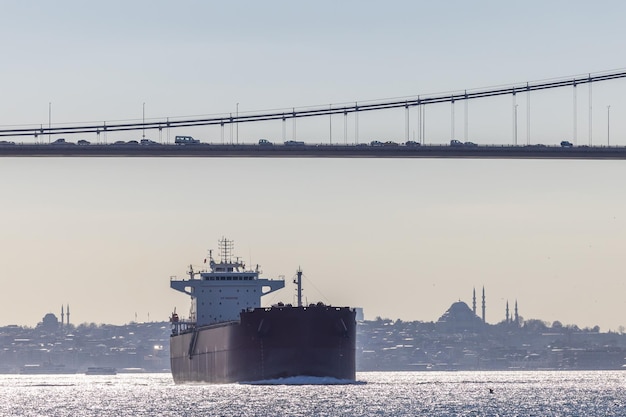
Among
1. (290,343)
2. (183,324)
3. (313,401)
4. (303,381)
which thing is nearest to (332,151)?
(290,343)

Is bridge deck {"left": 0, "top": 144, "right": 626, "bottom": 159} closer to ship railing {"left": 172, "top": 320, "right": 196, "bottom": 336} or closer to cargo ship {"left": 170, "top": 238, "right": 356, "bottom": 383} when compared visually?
cargo ship {"left": 170, "top": 238, "right": 356, "bottom": 383}

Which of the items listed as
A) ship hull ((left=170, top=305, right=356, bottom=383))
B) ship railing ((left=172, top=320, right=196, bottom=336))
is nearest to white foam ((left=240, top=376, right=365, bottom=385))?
ship hull ((left=170, top=305, right=356, bottom=383))

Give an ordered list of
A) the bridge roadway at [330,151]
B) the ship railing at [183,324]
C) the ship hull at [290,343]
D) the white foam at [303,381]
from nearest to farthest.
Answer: the bridge roadway at [330,151] → the ship hull at [290,343] → the white foam at [303,381] → the ship railing at [183,324]

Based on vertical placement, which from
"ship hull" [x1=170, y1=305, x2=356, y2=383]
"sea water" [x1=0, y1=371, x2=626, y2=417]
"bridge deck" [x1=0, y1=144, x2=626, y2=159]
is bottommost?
"sea water" [x1=0, y1=371, x2=626, y2=417]

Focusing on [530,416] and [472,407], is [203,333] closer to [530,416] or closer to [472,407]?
[472,407]

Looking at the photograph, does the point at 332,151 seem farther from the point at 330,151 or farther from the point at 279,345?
the point at 279,345

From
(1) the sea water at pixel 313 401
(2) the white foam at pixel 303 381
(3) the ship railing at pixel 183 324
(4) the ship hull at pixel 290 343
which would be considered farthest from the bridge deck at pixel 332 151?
(3) the ship railing at pixel 183 324

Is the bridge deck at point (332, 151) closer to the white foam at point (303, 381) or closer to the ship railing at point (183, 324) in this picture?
the white foam at point (303, 381)
